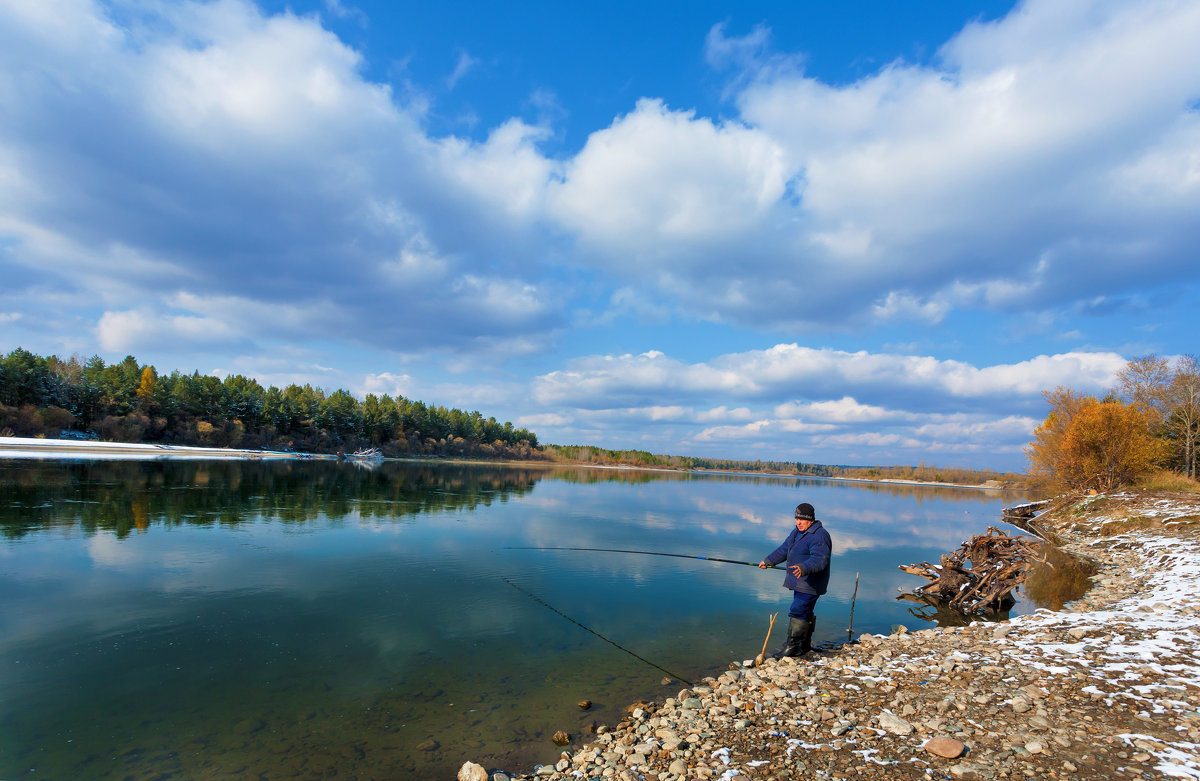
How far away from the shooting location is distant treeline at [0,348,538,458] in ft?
221

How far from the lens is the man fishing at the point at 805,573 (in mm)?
9891

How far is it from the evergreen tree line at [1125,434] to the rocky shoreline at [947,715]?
36876 mm

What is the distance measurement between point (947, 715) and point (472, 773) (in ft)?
19.6

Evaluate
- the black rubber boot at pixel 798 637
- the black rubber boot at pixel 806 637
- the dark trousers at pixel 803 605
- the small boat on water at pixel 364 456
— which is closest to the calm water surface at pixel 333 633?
the black rubber boot at pixel 798 637

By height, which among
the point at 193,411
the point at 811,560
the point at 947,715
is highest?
the point at 193,411

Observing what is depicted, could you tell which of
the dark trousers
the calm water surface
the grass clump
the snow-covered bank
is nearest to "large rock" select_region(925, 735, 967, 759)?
the calm water surface

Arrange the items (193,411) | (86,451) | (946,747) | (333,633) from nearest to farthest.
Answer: (946,747)
(333,633)
(86,451)
(193,411)

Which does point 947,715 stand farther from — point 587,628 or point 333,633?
point 333,633

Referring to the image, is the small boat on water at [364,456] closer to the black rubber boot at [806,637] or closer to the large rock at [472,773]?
the black rubber boot at [806,637]

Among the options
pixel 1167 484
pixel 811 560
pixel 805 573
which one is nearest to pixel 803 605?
pixel 805 573

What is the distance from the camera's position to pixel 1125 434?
37.6 m

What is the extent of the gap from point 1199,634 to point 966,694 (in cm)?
579

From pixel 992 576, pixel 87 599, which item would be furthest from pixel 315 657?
pixel 992 576

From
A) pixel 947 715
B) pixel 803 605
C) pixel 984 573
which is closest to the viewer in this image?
pixel 947 715
